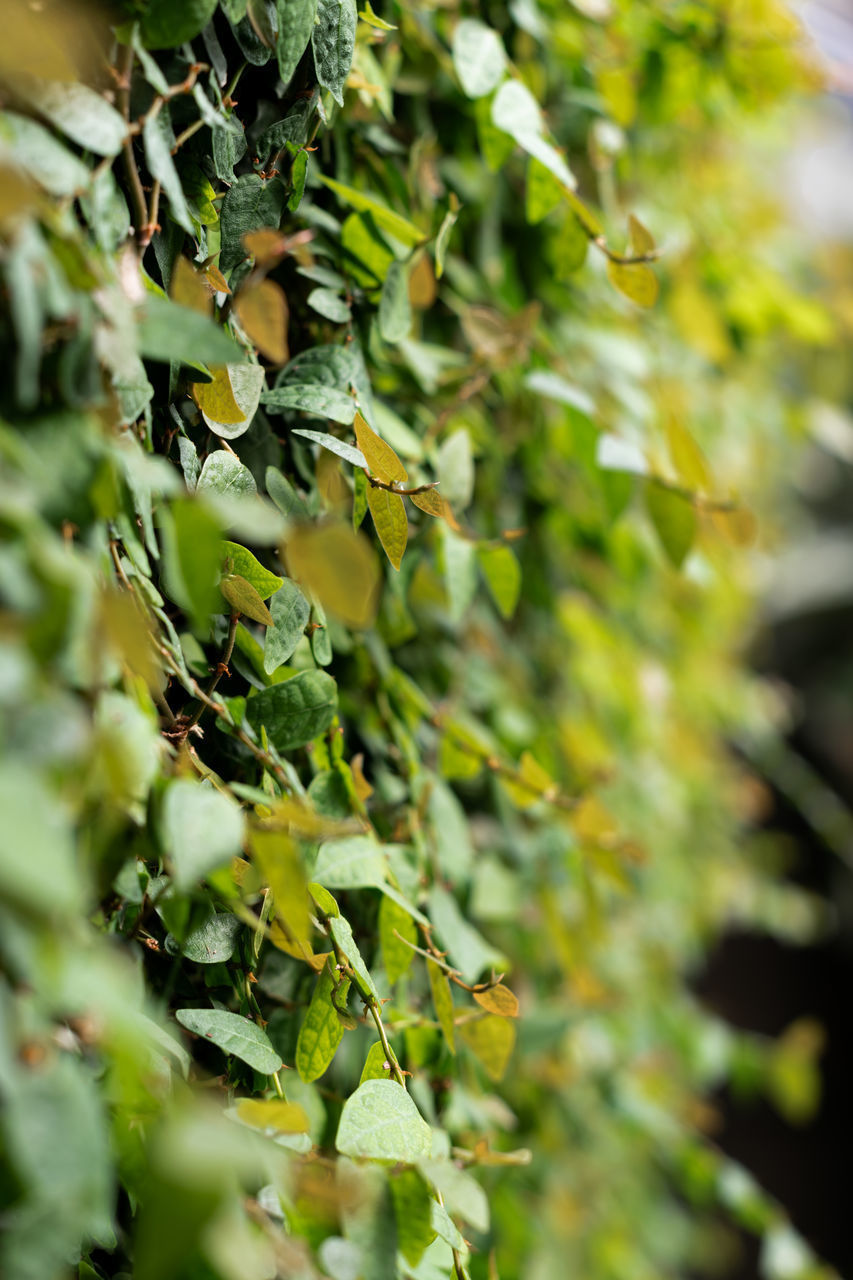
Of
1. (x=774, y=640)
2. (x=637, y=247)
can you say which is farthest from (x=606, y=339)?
(x=774, y=640)

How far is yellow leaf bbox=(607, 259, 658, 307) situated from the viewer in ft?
1.67

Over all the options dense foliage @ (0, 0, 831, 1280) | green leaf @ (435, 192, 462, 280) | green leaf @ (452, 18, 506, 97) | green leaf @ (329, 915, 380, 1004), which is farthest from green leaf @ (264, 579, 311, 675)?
green leaf @ (452, 18, 506, 97)

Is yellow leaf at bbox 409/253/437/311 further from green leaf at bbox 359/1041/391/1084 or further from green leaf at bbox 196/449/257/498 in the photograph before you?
green leaf at bbox 359/1041/391/1084

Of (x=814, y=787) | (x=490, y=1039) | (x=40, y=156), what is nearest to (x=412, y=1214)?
(x=490, y=1039)

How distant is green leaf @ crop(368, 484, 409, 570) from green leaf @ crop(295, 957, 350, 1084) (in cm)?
17

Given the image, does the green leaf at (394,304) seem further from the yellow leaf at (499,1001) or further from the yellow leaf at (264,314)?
the yellow leaf at (499,1001)

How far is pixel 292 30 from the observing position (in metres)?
0.35

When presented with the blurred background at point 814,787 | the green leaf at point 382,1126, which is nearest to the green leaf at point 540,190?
the green leaf at point 382,1126

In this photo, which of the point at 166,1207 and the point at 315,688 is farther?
the point at 315,688

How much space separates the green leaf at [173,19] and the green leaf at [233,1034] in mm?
341

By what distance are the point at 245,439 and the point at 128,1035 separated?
283 millimetres

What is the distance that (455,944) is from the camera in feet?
1.65

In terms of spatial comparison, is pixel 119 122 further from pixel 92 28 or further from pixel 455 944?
pixel 455 944

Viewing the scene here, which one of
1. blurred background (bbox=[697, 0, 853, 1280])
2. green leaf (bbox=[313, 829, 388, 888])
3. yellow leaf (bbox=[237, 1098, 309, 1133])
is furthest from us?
blurred background (bbox=[697, 0, 853, 1280])
